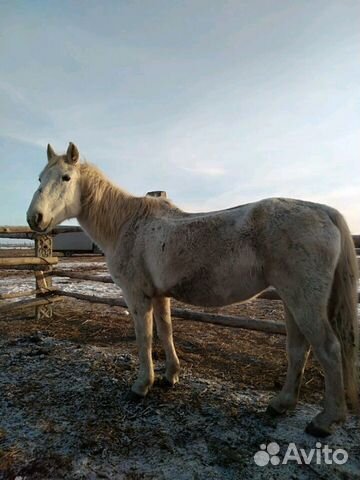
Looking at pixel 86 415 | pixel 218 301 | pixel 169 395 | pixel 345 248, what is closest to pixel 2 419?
pixel 86 415

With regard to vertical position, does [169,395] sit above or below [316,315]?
below

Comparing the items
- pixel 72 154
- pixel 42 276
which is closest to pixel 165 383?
pixel 72 154

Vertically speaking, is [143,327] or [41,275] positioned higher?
[41,275]

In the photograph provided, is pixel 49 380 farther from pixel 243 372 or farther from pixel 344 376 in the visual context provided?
pixel 344 376

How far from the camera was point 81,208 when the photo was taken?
3.77 meters

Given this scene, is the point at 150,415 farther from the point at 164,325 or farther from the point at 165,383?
the point at 164,325

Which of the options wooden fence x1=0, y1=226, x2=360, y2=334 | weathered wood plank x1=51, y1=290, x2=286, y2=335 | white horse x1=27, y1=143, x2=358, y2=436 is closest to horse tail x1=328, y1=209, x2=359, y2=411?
white horse x1=27, y1=143, x2=358, y2=436

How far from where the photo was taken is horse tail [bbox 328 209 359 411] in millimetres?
2631

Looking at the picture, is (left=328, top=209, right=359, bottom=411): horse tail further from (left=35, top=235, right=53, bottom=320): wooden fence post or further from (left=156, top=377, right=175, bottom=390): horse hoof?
(left=35, top=235, right=53, bottom=320): wooden fence post

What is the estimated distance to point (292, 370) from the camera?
9.65 ft

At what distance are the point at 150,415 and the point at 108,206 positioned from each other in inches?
94.0

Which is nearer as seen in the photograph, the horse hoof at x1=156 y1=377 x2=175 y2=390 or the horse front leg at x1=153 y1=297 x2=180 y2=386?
the horse hoof at x1=156 y1=377 x2=175 y2=390

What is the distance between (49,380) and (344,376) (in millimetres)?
3274

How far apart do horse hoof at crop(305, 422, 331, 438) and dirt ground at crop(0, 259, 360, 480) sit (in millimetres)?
45
